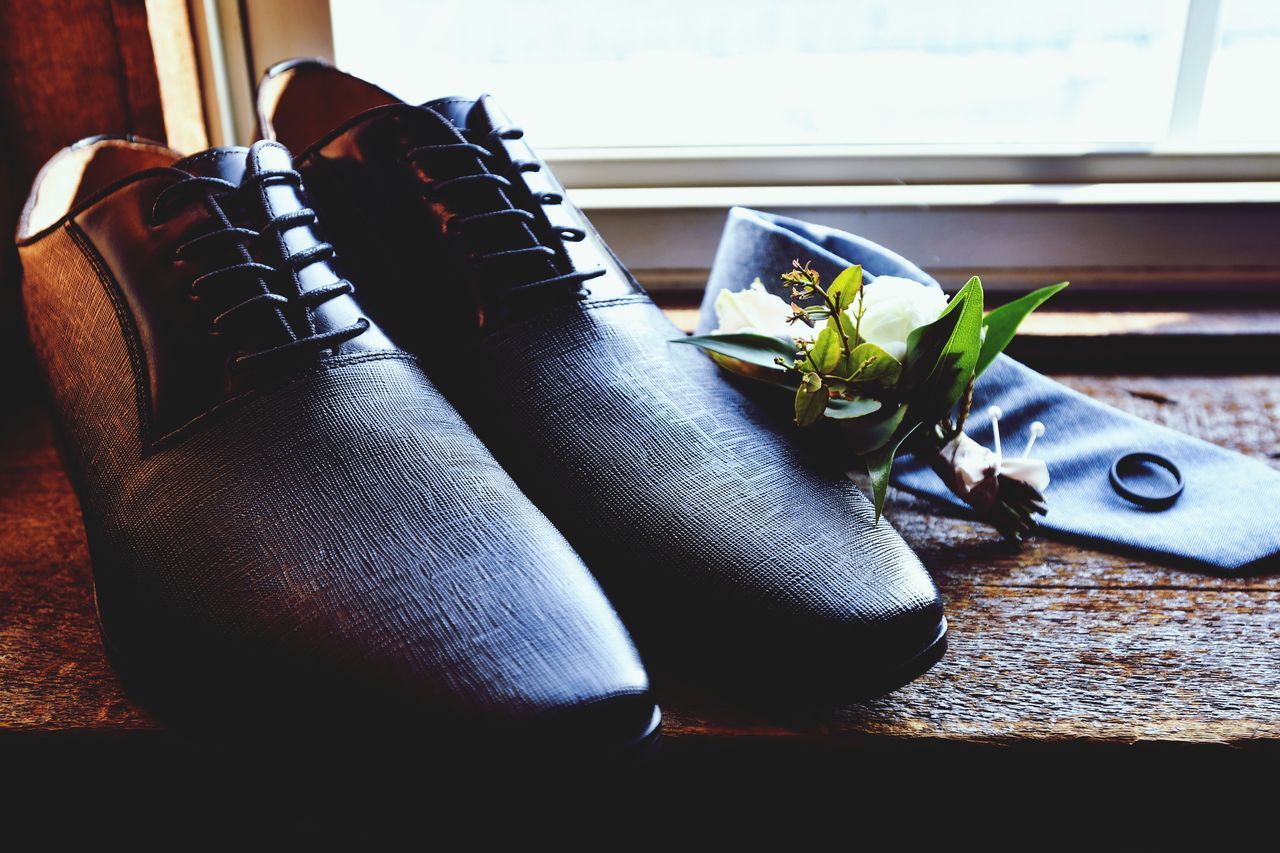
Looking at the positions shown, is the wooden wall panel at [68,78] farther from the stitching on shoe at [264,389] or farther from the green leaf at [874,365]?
the green leaf at [874,365]

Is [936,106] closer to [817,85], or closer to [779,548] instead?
[817,85]

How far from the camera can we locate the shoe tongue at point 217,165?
62 centimetres

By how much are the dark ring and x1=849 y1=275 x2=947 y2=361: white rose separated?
0.66ft

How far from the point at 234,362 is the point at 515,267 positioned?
189 mm

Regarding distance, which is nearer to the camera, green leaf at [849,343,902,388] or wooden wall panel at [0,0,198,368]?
green leaf at [849,343,902,388]

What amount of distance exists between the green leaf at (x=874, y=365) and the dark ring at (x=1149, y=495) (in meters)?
0.21

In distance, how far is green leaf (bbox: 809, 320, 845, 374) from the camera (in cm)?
62

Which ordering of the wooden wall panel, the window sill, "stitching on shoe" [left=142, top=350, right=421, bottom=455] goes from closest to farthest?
"stitching on shoe" [left=142, top=350, right=421, bottom=455] → the wooden wall panel → the window sill

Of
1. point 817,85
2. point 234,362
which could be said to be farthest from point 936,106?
point 234,362

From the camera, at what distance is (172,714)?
498 millimetres

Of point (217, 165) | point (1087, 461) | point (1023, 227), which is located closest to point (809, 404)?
point (1087, 461)

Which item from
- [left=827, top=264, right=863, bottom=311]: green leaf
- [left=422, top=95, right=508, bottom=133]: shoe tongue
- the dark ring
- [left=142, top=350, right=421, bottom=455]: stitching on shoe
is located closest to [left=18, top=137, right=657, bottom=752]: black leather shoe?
[left=142, top=350, right=421, bottom=455]: stitching on shoe

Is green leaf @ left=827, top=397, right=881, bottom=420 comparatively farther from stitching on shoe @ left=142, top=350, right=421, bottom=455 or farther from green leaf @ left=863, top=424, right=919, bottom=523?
stitching on shoe @ left=142, top=350, right=421, bottom=455

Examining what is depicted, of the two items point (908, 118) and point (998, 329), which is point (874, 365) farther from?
point (908, 118)
